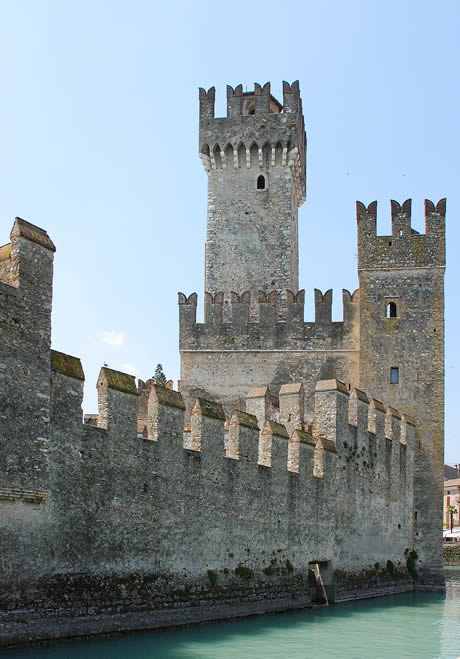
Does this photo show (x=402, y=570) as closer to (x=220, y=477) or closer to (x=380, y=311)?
(x=380, y=311)

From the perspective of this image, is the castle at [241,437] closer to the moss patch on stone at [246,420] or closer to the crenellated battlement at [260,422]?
the crenellated battlement at [260,422]

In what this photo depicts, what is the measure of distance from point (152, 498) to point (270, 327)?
37.6 ft

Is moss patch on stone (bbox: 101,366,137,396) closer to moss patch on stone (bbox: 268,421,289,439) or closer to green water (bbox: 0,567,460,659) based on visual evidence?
green water (bbox: 0,567,460,659)

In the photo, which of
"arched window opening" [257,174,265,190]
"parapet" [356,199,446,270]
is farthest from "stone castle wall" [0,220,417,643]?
"arched window opening" [257,174,265,190]

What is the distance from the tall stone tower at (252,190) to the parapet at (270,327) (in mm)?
1601

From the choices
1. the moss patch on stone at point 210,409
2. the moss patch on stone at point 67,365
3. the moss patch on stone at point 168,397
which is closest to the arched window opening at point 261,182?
the moss patch on stone at point 210,409

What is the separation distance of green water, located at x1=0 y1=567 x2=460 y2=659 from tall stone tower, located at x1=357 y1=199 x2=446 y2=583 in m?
5.17

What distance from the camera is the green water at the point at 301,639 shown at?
12469mm

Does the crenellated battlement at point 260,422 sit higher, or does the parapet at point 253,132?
the parapet at point 253,132

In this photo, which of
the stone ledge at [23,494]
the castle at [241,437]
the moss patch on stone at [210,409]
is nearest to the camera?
the stone ledge at [23,494]

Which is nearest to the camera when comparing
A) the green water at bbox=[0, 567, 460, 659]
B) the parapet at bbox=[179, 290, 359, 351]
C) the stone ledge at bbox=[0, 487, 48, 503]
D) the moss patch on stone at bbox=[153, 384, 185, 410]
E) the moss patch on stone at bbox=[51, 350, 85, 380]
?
the stone ledge at bbox=[0, 487, 48, 503]

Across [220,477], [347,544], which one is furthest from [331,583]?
[220,477]

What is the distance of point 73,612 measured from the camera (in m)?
12.7

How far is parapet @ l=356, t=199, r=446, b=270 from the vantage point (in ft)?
84.6
